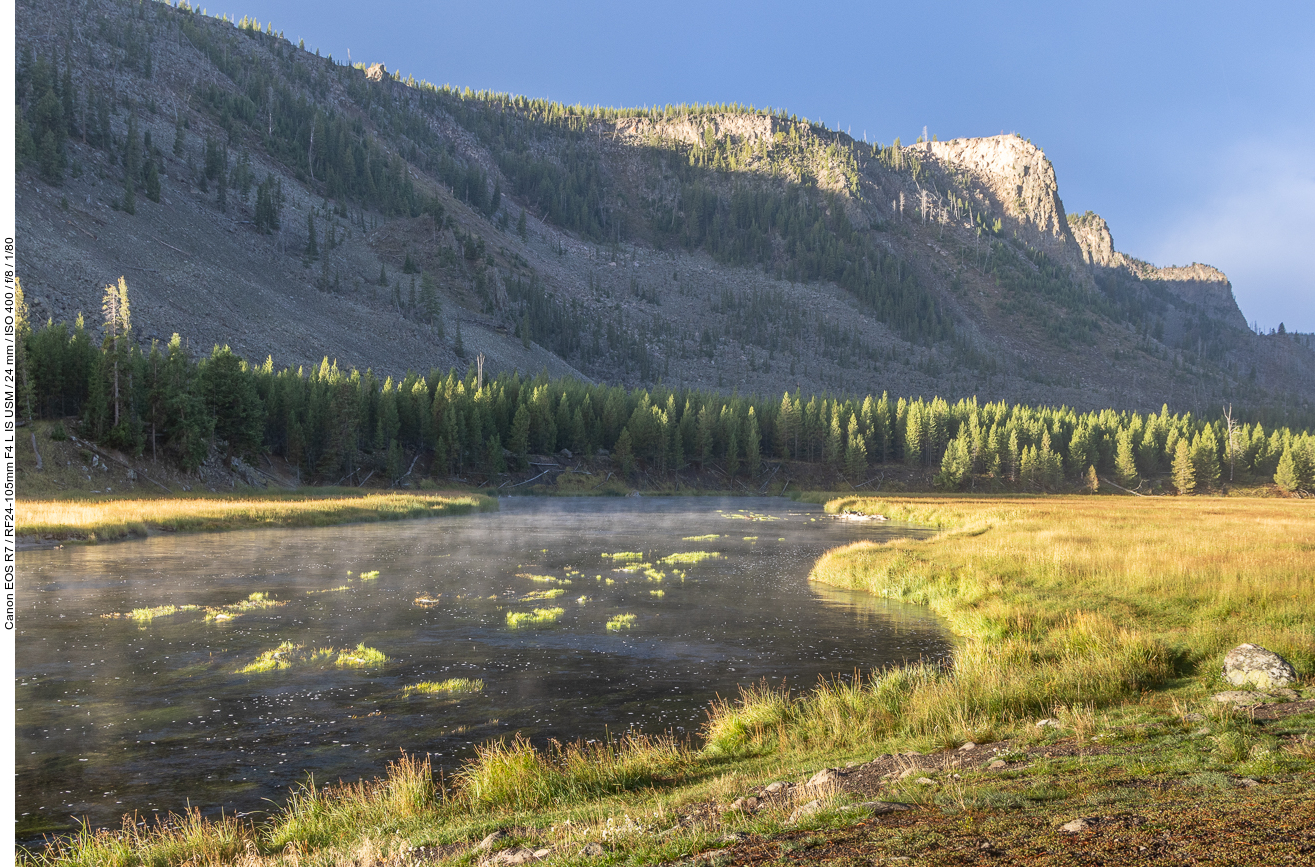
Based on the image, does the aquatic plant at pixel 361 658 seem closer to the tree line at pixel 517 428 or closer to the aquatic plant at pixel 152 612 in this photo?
the aquatic plant at pixel 152 612

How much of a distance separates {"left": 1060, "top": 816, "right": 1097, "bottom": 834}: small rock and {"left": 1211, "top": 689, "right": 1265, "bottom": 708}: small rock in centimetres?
838

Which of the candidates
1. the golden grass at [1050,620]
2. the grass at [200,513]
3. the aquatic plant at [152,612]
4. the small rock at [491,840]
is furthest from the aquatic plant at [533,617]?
the grass at [200,513]

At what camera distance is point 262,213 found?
190625 millimetres

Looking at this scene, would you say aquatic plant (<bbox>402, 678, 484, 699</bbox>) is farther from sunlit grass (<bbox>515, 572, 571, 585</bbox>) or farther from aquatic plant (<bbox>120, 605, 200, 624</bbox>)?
sunlit grass (<bbox>515, 572, 571, 585</bbox>)

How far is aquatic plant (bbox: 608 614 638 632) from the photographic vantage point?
27.8m

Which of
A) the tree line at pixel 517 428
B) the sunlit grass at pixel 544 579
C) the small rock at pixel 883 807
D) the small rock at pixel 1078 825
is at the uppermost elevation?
the tree line at pixel 517 428

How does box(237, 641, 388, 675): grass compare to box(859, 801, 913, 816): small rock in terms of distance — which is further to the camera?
box(237, 641, 388, 675): grass

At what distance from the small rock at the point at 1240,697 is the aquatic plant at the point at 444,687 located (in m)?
15.5

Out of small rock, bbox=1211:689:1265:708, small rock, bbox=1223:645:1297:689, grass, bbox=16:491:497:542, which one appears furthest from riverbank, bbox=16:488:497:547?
small rock, bbox=1223:645:1297:689

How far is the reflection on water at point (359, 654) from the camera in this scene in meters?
15.7

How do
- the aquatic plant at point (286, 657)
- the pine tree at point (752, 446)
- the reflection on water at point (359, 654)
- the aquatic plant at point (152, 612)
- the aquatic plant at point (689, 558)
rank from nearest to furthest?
1. the reflection on water at point (359, 654)
2. the aquatic plant at point (286, 657)
3. the aquatic plant at point (152, 612)
4. the aquatic plant at point (689, 558)
5. the pine tree at point (752, 446)

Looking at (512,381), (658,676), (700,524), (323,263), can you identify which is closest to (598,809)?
(658,676)

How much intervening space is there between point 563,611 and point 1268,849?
82.6 ft

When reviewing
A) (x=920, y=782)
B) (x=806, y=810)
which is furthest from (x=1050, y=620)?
(x=806, y=810)
